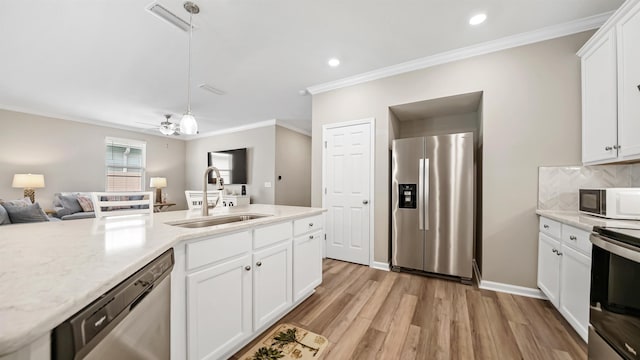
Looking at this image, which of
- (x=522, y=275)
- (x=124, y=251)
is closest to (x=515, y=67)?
(x=522, y=275)

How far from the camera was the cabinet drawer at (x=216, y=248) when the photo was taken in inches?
47.5

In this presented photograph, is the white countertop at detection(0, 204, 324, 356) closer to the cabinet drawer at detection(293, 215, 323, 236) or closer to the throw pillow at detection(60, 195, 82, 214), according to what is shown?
the cabinet drawer at detection(293, 215, 323, 236)

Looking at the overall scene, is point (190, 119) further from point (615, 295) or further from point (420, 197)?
point (615, 295)

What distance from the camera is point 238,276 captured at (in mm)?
1456

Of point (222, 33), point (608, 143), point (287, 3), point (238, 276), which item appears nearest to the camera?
point (238, 276)

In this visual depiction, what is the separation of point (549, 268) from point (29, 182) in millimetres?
7537

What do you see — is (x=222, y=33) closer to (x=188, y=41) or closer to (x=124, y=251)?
(x=188, y=41)

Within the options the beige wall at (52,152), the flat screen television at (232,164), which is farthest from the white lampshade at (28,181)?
the flat screen television at (232,164)

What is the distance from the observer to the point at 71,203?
14.4 ft

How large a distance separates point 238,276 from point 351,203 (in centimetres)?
204

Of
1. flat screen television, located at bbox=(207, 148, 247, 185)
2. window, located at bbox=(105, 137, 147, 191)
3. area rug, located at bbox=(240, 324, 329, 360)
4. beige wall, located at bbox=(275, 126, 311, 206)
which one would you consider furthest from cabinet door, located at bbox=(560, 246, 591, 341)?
window, located at bbox=(105, 137, 147, 191)

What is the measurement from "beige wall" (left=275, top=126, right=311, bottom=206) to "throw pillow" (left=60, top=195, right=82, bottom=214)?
12.5ft

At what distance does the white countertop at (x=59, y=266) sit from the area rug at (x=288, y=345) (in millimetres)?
923

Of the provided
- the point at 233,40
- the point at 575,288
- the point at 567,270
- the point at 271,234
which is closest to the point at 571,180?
the point at 567,270
